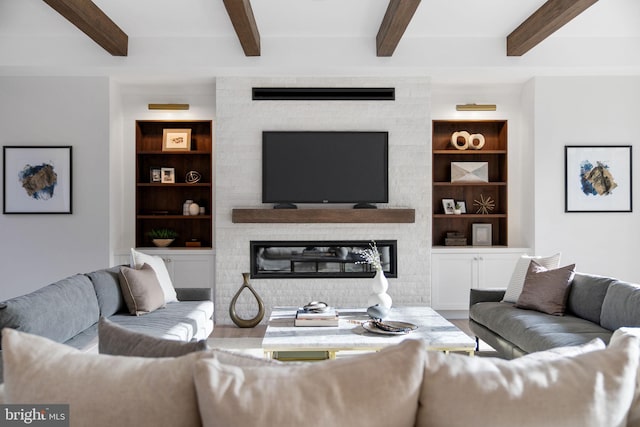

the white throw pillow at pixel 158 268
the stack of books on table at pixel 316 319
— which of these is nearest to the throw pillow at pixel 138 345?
the stack of books on table at pixel 316 319

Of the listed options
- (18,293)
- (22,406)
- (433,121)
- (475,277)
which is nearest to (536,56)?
(433,121)

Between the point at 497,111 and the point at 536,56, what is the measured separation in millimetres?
859

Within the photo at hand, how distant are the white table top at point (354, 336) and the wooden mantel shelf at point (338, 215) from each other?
5.43 feet

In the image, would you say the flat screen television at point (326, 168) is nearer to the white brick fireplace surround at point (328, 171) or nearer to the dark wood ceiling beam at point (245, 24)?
the white brick fireplace surround at point (328, 171)

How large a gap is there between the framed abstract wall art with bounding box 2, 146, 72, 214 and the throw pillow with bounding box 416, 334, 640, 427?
529 centimetres

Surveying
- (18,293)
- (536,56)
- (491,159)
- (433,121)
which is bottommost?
(18,293)

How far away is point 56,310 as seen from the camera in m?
2.90

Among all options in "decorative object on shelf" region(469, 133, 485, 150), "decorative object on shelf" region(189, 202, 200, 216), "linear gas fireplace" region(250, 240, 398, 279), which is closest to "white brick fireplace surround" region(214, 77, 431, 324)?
"linear gas fireplace" region(250, 240, 398, 279)

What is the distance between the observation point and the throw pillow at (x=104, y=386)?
108 cm

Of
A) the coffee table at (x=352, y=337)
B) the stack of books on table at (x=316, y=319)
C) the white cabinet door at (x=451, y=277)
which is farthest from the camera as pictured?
the white cabinet door at (x=451, y=277)

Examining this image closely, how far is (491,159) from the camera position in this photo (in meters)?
6.23

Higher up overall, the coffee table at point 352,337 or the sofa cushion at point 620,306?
the sofa cushion at point 620,306

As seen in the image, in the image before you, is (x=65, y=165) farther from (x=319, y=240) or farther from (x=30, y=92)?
(x=319, y=240)

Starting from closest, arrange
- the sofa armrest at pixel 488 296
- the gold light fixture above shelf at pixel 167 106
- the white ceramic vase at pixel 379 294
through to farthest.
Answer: the white ceramic vase at pixel 379 294
the sofa armrest at pixel 488 296
the gold light fixture above shelf at pixel 167 106
